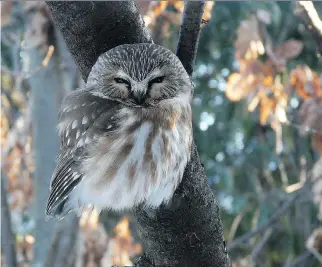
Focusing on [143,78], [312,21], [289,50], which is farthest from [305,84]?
[143,78]

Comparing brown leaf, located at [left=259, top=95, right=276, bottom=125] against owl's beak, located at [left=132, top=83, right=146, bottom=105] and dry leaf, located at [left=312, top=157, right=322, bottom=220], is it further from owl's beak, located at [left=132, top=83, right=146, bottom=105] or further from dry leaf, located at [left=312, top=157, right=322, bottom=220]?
owl's beak, located at [left=132, top=83, right=146, bottom=105]

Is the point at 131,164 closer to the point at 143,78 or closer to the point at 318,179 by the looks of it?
the point at 143,78

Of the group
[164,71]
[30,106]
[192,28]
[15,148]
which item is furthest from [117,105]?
[15,148]

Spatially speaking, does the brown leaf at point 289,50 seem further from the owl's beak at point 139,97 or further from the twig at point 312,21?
the owl's beak at point 139,97

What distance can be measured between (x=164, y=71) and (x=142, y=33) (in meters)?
0.36

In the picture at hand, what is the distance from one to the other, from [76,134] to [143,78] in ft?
0.89

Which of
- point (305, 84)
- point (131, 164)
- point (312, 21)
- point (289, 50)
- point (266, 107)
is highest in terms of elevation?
point (312, 21)

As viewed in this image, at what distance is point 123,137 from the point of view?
1.76m

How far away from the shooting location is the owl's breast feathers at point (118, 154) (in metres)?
1.75

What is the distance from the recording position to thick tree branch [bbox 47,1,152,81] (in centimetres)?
147

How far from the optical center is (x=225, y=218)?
→ 21.5ft

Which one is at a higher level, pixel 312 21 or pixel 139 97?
pixel 312 21

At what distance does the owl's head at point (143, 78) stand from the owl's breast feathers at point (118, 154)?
0.21 ft

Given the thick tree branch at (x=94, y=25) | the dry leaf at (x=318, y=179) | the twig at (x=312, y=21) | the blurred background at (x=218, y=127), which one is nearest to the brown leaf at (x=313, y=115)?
the blurred background at (x=218, y=127)
